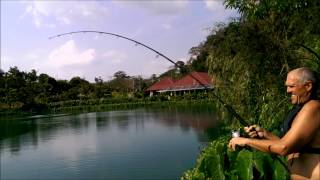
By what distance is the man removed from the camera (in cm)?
257

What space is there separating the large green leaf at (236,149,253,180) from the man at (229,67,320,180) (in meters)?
2.37

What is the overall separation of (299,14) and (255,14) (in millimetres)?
721

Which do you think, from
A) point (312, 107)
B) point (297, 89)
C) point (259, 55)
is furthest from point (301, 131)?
point (259, 55)

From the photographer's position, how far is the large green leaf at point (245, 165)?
17.0 feet

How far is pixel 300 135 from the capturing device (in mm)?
2568

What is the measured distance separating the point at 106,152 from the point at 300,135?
55.3ft

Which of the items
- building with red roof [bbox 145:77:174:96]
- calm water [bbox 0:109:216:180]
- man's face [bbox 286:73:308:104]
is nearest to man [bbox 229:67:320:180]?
man's face [bbox 286:73:308:104]

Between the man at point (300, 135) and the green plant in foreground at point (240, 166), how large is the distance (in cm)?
233

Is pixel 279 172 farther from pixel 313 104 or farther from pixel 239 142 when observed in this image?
pixel 313 104

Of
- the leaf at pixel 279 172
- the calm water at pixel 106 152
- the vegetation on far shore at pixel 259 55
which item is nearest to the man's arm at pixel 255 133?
the leaf at pixel 279 172

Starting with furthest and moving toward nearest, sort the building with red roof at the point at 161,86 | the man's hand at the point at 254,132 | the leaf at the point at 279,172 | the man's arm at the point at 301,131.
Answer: the building with red roof at the point at 161,86 < the leaf at the point at 279,172 < the man's hand at the point at 254,132 < the man's arm at the point at 301,131

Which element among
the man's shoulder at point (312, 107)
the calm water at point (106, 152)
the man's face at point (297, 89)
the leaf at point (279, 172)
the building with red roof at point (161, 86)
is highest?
the building with red roof at point (161, 86)

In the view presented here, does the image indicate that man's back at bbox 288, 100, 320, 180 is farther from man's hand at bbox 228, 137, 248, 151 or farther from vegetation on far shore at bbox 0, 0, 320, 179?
vegetation on far shore at bbox 0, 0, 320, 179

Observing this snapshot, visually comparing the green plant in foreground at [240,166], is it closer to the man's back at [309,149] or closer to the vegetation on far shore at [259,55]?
the vegetation on far shore at [259,55]
